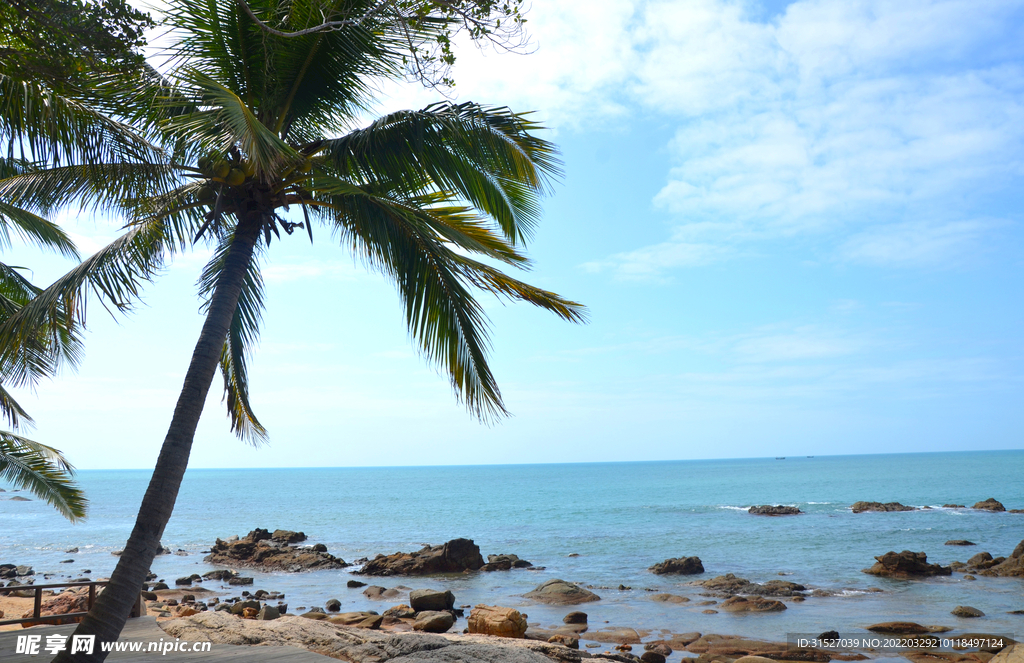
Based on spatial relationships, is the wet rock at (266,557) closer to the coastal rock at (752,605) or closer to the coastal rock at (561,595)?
the coastal rock at (561,595)

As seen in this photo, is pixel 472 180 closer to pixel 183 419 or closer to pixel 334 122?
pixel 334 122

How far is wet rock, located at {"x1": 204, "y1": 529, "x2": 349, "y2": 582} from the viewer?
26250mm

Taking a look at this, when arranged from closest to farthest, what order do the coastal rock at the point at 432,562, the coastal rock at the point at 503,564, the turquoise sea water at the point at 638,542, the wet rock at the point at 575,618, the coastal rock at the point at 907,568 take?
the wet rock at the point at 575,618
the turquoise sea water at the point at 638,542
the coastal rock at the point at 907,568
the coastal rock at the point at 432,562
the coastal rock at the point at 503,564

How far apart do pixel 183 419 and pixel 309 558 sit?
2375 centimetres

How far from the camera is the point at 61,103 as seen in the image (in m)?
5.02

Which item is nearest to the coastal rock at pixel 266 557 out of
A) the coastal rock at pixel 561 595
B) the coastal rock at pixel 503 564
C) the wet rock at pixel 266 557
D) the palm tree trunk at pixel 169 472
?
the wet rock at pixel 266 557

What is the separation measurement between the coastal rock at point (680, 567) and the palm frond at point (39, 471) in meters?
18.5

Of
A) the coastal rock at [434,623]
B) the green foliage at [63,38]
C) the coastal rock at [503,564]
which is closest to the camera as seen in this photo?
the green foliage at [63,38]

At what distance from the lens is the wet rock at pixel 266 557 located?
86.1 ft

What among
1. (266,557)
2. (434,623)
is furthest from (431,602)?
(266,557)

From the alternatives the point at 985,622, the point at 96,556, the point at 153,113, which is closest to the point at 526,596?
the point at 985,622

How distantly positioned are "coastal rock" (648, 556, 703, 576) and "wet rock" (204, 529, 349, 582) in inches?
500

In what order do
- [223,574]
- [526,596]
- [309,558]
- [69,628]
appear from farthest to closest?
[309,558] → [223,574] → [526,596] → [69,628]

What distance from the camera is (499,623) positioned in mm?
12773
